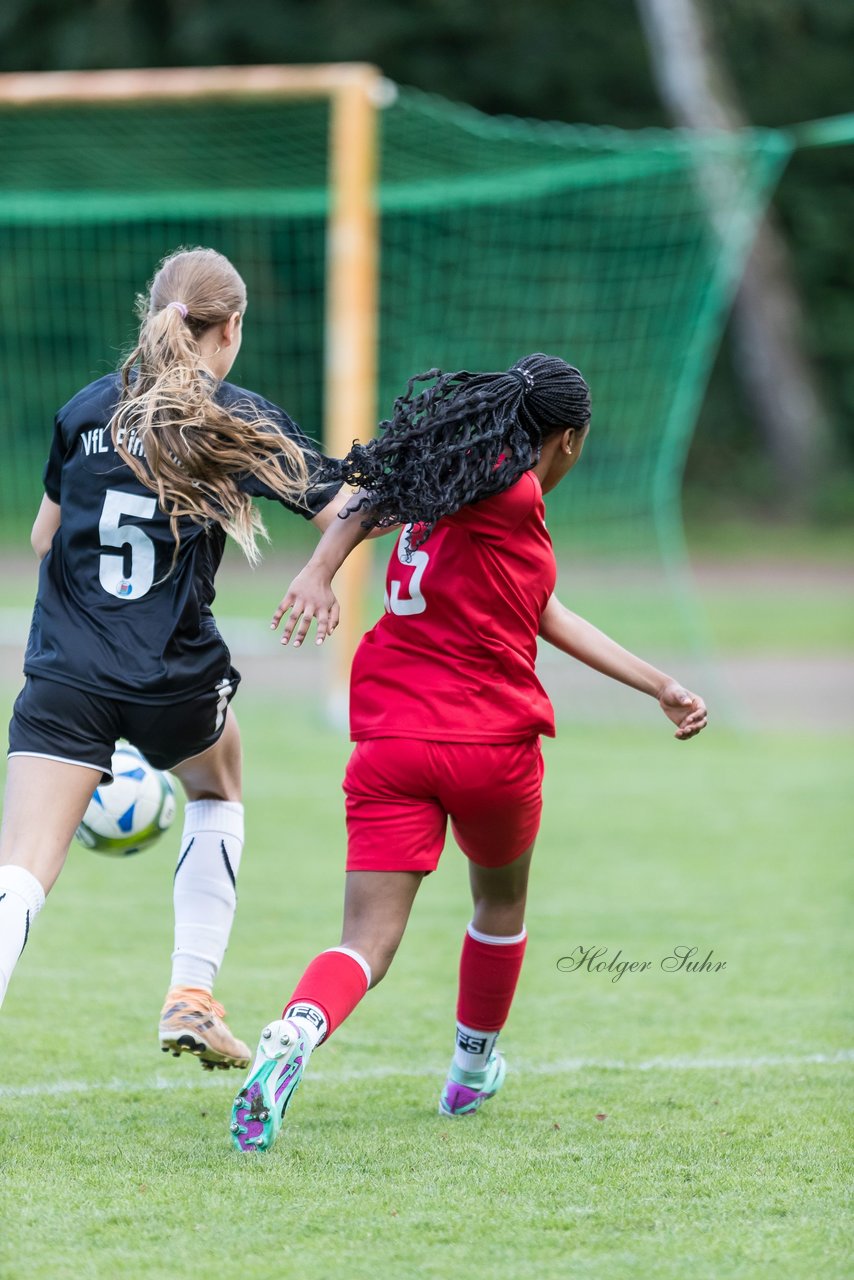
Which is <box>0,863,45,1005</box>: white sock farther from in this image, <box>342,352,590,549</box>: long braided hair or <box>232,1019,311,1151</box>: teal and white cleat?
<box>342,352,590,549</box>: long braided hair

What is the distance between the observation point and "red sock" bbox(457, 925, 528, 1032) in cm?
353

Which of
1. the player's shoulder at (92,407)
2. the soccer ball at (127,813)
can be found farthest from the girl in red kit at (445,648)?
the soccer ball at (127,813)

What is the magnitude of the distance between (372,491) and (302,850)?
368 cm

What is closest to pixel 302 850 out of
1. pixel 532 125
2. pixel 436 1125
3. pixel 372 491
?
pixel 436 1125

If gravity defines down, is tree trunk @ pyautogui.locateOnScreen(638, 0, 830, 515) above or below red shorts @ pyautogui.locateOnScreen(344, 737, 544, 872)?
below

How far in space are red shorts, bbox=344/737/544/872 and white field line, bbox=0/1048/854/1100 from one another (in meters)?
0.84

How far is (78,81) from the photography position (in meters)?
9.80

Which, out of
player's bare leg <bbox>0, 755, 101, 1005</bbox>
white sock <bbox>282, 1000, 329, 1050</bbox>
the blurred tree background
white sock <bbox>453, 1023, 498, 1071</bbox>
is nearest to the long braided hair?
player's bare leg <bbox>0, 755, 101, 1005</bbox>

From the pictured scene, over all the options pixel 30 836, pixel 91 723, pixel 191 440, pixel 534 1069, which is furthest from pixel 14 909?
pixel 534 1069

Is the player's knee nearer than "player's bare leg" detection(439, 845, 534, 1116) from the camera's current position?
Yes

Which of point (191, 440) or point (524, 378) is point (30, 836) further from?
point (524, 378)

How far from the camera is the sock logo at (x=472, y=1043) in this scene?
353cm

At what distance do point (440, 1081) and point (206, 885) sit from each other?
718mm

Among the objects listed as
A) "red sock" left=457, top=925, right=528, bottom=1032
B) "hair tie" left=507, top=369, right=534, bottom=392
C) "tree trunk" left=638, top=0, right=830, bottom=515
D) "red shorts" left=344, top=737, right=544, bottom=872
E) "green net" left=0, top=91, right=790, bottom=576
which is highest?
"hair tie" left=507, top=369, right=534, bottom=392
